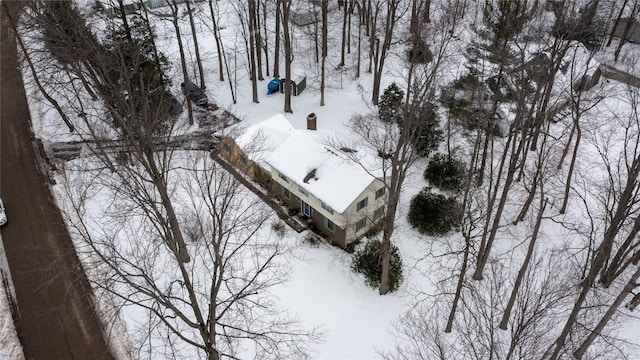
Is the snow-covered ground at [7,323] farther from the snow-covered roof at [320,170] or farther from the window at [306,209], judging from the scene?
the window at [306,209]

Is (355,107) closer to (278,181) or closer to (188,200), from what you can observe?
(278,181)

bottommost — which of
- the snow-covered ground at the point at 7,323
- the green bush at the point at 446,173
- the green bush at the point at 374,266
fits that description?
the snow-covered ground at the point at 7,323

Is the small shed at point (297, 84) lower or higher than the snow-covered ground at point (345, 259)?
higher

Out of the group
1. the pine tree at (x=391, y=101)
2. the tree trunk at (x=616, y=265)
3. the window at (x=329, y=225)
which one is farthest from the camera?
the pine tree at (x=391, y=101)

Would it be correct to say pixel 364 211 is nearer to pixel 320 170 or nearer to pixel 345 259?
pixel 345 259

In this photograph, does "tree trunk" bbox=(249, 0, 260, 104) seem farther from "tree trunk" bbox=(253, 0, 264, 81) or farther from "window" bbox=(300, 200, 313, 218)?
"window" bbox=(300, 200, 313, 218)

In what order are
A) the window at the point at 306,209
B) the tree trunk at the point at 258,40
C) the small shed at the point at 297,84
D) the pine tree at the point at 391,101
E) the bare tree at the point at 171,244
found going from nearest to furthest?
the bare tree at the point at 171,244 → the window at the point at 306,209 → the pine tree at the point at 391,101 → the tree trunk at the point at 258,40 → the small shed at the point at 297,84

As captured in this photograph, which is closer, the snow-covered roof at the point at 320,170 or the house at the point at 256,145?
the snow-covered roof at the point at 320,170

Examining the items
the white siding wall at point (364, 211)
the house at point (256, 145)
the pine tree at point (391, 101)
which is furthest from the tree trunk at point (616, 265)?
the house at point (256, 145)
